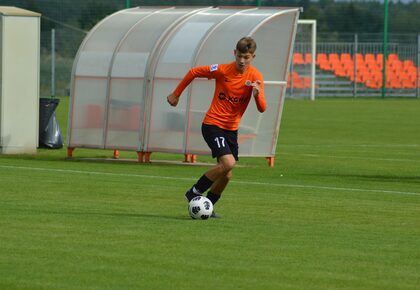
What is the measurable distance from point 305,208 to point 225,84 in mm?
2015

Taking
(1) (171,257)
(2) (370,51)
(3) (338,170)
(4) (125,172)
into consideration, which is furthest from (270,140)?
(2) (370,51)

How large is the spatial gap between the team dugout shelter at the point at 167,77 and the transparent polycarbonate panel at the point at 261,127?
0.06 feet

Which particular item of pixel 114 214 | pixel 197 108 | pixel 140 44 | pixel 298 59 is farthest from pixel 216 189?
pixel 298 59

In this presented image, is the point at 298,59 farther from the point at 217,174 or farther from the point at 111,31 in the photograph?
the point at 217,174

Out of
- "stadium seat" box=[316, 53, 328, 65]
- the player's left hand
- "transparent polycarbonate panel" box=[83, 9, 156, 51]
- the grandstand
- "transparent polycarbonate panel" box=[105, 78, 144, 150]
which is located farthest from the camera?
"stadium seat" box=[316, 53, 328, 65]

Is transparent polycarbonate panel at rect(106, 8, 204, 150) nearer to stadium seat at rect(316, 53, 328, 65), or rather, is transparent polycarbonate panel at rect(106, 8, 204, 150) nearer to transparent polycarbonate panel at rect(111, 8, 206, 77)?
transparent polycarbonate panel at rect(111, 8, 206, 77)

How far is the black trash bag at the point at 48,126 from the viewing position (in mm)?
25688

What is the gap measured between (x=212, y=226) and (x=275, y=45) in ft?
33.8

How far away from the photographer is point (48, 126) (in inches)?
1013

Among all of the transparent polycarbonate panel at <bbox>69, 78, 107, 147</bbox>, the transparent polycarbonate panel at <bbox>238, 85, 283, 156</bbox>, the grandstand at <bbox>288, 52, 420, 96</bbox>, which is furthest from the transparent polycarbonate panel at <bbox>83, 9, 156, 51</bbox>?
the grandstand at <bbox>288, 52, 420, 96</bbox>

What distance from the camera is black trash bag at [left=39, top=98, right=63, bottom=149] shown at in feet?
84.3

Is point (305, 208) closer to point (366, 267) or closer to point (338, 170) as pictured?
point (366, 267)

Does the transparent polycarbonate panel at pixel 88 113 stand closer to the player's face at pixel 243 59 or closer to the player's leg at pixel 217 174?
the player's leg at pixel 217 174

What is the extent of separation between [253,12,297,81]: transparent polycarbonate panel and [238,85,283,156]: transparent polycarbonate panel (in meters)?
0.38
